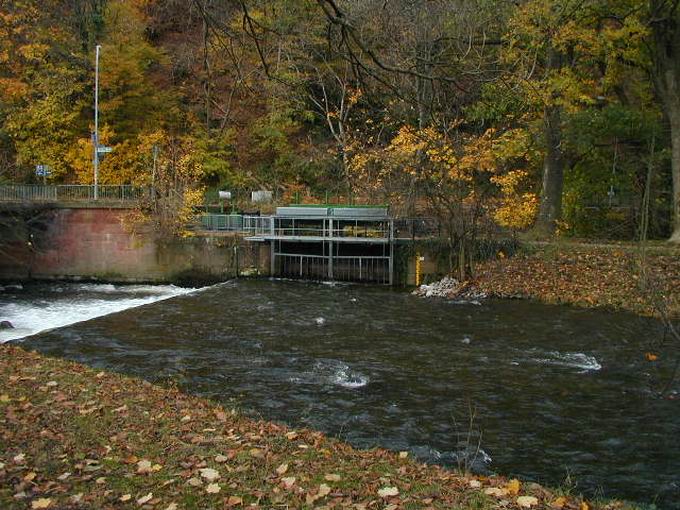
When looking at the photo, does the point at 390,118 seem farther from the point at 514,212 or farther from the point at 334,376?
the point at 514,212

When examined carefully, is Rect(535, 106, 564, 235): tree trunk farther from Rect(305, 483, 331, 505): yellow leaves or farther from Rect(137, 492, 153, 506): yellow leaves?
Rect(137, 492, 153, 506): yellow leaves

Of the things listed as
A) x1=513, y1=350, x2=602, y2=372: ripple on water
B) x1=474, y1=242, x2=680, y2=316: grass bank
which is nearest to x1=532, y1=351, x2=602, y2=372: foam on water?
x1=513, y1=350, x2=602, y2=372: ripple on water

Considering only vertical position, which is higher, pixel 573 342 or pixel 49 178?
pixel 49 178

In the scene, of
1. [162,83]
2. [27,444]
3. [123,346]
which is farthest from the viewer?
[162,83]

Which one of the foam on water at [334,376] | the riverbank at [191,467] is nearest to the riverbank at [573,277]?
the foam on water at [334,376]

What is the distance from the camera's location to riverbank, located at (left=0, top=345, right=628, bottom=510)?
20.6 ft

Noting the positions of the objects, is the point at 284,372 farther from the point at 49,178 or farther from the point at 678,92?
the point at 49,178

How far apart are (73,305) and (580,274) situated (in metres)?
18.0

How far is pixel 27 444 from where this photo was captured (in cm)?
755

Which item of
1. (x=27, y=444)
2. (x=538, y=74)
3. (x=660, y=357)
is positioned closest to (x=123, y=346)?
(x=27, y=444)

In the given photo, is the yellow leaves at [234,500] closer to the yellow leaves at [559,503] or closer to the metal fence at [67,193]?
the yellow leaves at [559,503]

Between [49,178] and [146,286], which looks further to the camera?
[49,178]

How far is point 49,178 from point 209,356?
29.4 meters

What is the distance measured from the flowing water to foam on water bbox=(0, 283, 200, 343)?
0.67ft
